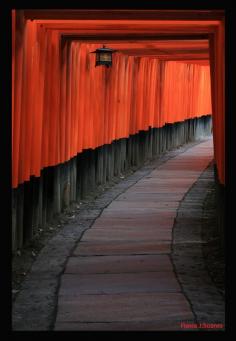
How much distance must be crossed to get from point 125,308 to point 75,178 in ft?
26.7

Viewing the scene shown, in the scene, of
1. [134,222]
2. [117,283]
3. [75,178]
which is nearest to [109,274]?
[117,283]

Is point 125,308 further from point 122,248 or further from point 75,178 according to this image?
point 75,178

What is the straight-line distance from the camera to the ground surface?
7926mm

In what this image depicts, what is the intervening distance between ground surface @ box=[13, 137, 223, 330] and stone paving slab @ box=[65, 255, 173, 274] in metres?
0.01

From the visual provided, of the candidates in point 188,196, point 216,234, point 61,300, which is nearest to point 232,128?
point 61,300

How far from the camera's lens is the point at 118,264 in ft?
34.9

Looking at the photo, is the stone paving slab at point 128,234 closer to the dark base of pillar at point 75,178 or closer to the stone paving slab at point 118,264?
the dark base of pillar at point 75,178

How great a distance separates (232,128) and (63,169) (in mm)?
7748

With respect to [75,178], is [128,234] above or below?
below

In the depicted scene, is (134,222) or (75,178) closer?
(134,222)

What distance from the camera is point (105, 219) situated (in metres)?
14.5

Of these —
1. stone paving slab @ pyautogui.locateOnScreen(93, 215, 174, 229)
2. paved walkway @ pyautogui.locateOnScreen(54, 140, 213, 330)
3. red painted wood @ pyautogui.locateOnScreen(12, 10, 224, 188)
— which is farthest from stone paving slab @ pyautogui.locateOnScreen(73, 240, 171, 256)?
stone paving slab @ pyautogui.locateOnScreen(93, 215, 174, 229)

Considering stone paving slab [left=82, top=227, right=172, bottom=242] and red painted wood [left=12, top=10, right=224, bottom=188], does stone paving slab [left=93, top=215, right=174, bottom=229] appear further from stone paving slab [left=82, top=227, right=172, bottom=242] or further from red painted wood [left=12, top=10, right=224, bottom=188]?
red painted wood [left=12, top=10, right=224, bottom=188]
